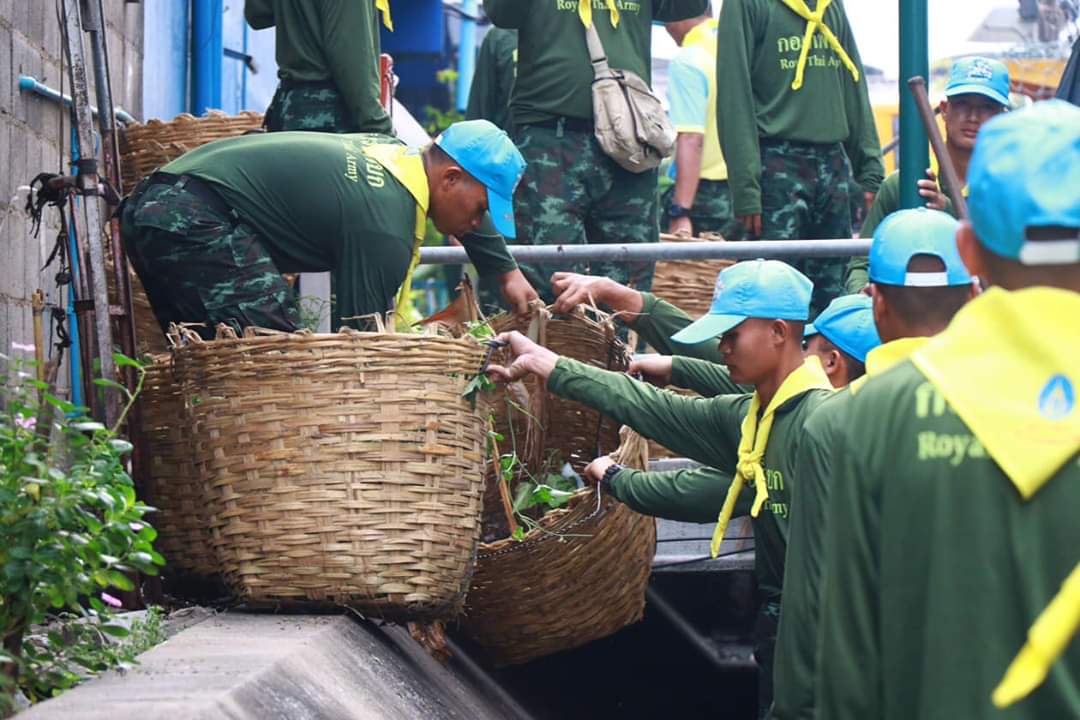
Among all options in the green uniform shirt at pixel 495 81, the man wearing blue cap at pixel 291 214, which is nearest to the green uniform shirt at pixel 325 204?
the man wearing blue cap at pixel 291 214

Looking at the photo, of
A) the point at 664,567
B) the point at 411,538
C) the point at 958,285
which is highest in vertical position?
the point at 958,285

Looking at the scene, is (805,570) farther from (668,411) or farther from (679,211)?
(679,211)

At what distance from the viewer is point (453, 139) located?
532cm

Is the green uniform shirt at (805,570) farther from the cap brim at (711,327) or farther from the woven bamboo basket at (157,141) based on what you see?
the woven bamboo basket at (157,141)

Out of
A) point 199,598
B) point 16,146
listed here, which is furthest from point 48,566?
point 16,146

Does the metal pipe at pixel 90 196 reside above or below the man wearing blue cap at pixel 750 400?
above

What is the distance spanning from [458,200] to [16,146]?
1.63m

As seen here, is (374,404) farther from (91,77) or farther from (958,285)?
(91,77)

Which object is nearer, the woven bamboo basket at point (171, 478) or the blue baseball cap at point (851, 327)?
the woven bamboo basket at point (171, 478)

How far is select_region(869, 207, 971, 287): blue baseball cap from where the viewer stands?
12.8 ft

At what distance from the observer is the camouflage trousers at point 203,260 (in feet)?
16.6

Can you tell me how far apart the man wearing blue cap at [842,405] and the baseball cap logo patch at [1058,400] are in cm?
35

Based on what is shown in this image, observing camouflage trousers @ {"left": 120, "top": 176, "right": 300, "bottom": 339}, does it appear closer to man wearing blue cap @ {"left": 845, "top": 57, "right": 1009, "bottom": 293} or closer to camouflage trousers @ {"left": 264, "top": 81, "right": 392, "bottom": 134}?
camouflage trousers @ {"left": 264, "top": 81, "right": 392, "bottom": 134}

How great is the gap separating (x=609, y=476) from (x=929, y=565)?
300 centimetres
